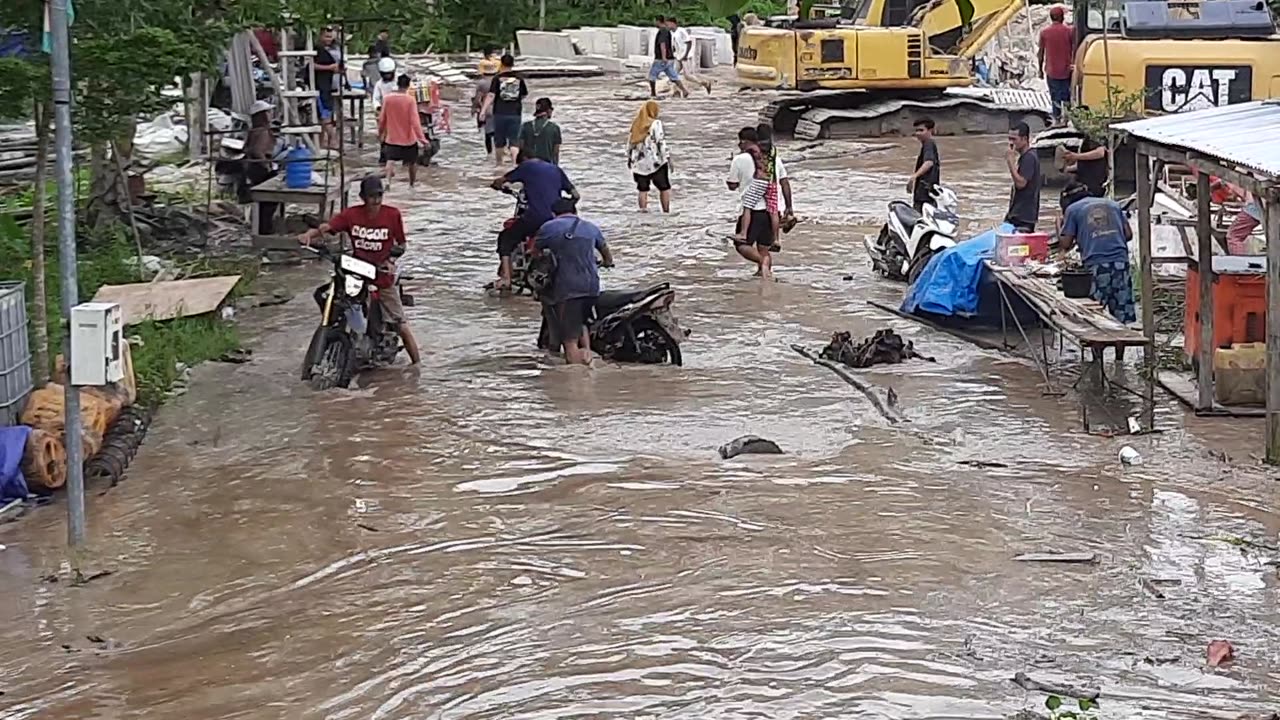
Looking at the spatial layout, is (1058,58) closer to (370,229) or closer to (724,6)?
(370,229)

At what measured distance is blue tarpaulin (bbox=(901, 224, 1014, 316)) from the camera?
14898 millimetres

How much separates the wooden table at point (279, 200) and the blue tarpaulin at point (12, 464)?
8492 mm

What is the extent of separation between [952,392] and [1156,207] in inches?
199

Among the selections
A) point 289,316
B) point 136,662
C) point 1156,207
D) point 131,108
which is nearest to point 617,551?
point 136,662

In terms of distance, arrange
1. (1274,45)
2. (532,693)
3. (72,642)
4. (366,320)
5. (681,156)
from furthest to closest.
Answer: (681,156) < (1274,45) < (366,320) < (72,642) < (532,693)

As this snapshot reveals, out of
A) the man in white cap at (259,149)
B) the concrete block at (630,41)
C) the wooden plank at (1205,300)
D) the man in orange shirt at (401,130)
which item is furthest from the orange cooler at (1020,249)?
the concrete block at (630,41)

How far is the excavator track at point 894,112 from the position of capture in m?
29.7

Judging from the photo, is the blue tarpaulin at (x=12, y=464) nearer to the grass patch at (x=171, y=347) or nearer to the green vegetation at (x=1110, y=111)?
the grass patch at (x=171, y=347)

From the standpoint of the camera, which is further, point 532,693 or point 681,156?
point 681,156

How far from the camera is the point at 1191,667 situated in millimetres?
7484

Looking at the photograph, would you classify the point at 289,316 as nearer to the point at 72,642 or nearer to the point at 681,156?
the point at 72,642

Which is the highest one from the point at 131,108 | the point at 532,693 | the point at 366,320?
the point at 131,108

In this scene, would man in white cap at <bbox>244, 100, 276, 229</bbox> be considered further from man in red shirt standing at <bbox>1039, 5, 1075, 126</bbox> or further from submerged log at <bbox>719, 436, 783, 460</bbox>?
man in red shirt standing at <bbox>1039, 5, 1075, 126</bbox>

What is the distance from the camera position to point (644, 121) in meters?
20.7
